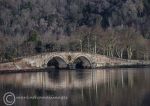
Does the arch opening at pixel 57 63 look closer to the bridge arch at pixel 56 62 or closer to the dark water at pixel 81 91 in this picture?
the bridge arch at pixel 56 62

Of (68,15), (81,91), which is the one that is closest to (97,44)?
(81,91)

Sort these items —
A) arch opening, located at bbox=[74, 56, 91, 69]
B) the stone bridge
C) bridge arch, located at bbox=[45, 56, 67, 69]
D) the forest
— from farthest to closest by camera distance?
1. the forest
2. arch opening, located at bbox=[74, 56, 91, 69]
3. bridge arch, located at bbox=[45, 56, 67, 69]
4. the stone bridge

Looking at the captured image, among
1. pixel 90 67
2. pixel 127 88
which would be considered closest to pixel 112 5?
pixel 90 67

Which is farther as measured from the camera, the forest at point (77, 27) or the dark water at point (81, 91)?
the forest at point (77, 27)

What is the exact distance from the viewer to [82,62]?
116125mm

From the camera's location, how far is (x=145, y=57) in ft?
402

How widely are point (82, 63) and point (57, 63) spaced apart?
517 centimetres

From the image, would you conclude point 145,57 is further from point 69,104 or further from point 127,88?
point 69,104

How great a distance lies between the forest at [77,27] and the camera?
121 metres

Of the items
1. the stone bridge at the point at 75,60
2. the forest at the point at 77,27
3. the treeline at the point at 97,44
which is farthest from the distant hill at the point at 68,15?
the stone bridge at the point at 75,60

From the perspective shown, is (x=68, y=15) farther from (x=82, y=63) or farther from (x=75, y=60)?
(x=75, y=60)

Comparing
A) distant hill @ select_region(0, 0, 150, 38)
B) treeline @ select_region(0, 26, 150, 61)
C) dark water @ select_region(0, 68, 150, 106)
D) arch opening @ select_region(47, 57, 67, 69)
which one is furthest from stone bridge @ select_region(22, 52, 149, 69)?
distant hill @ select_region(0, 0, 150, 38)

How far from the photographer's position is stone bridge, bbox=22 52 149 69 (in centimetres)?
10712

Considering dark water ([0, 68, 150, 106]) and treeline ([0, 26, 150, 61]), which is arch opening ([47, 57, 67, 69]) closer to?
treeline ([0, 26, 150, 61])
